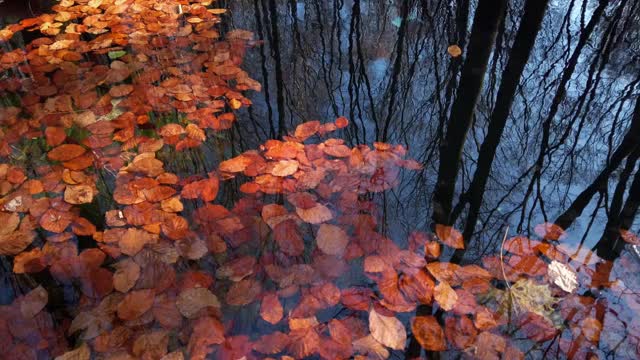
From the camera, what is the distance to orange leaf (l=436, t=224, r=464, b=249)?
1.46 metres

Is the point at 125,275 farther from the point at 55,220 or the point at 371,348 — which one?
the point at 371,348

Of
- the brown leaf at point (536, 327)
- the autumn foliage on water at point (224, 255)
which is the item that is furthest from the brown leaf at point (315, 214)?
the brown leaf at point (536, 327)

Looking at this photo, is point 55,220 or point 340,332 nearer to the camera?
point 340,332

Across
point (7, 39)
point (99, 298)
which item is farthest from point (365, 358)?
point (7, 39)

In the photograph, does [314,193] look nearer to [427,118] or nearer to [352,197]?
[352,197]

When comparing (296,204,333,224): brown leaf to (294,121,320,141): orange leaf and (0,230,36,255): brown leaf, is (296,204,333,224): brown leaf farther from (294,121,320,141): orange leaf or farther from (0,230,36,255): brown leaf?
(0,230,36,255): brown leaf

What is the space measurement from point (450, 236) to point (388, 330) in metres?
0.44

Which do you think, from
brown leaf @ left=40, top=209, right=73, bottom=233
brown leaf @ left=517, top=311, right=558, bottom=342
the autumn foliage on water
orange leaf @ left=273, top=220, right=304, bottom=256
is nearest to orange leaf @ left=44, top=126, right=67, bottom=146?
the autumn foliage on water

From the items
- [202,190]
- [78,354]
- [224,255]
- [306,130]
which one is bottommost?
[78,354]

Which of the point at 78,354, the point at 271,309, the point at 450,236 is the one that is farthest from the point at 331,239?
the point at 78,354

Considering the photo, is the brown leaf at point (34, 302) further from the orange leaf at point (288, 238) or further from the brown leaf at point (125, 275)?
the orange leaf at point (288, 238)

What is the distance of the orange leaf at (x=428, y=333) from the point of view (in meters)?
1.20

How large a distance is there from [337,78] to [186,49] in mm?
865

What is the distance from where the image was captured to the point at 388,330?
1.21 m
